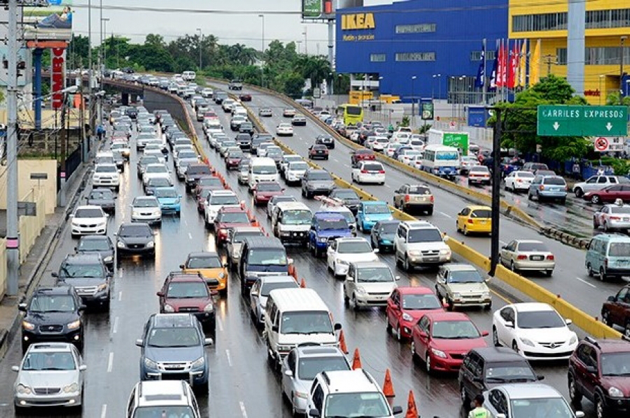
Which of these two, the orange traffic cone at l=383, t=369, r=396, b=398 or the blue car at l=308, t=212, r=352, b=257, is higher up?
the blue car at l=308, t=212, r=352, b=257

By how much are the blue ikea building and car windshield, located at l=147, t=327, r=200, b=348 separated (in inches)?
5215

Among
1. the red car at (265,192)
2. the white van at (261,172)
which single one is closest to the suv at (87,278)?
the red car at (265,192)

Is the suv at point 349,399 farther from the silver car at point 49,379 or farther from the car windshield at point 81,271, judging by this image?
the car windshield at point 81,271

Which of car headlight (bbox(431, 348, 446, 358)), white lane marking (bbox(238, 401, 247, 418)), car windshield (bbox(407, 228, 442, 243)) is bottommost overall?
white lane marking (bbox(238, 401, 247, 418))

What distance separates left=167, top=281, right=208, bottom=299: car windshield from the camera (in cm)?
3641

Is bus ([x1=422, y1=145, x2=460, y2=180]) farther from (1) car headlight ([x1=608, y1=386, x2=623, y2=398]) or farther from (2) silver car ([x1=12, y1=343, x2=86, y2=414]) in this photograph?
(1) car headlight ([x1=608, y1=386, x2=623, y2=398])

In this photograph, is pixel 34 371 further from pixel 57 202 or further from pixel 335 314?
pixel 57 202

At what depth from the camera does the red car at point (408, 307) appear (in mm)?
34625

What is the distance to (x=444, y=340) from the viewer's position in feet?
101

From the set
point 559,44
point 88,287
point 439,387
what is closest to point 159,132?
point 559,44

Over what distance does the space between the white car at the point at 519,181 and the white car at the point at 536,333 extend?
148ft

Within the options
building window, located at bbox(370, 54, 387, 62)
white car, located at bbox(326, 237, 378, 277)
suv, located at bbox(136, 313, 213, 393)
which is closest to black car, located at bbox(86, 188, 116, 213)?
white car, located at bbox(326, 237, 378, 277)

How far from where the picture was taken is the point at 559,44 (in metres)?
140

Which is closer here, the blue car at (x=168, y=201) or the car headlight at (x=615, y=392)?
the car headlight at (x=615, y=392)
